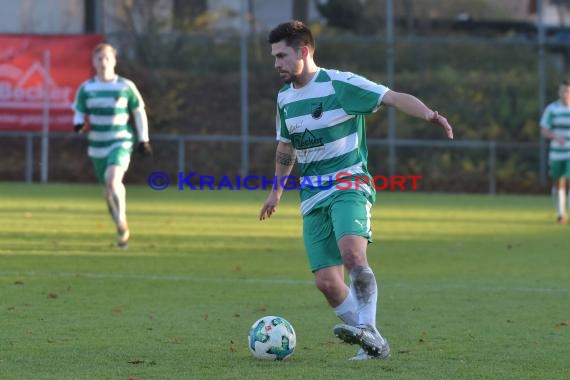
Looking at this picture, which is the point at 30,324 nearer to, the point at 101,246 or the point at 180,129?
the point at 101,246

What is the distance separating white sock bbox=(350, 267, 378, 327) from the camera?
23.8 feet

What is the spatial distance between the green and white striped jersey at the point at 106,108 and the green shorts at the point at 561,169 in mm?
8580

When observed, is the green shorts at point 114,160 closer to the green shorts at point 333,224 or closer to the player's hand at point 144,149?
the player's hand at point 144,149

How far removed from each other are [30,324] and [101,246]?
614 centimetres

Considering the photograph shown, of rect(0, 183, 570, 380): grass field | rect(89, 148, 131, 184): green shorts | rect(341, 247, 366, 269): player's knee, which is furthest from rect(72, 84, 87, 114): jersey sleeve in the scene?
rect(341, 247, 366, 269): player's knee

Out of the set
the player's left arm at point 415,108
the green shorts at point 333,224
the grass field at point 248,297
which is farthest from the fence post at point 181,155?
the player's left arm at point 415,108

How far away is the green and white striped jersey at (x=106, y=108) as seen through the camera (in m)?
14.5

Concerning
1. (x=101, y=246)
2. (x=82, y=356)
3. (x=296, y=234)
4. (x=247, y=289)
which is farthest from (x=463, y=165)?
(x=82, y=356)

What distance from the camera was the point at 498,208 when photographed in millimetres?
23203

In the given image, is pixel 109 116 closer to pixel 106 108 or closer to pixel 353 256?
pixel 106 108

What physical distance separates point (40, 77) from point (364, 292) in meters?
22.3

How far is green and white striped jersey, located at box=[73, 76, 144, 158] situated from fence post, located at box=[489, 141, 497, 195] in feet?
51.6

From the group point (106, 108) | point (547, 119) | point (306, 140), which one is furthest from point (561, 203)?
point (306, 140)

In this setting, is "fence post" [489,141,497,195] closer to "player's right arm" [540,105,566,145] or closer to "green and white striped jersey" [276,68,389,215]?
"player's right arm" [540,105,566,145]
